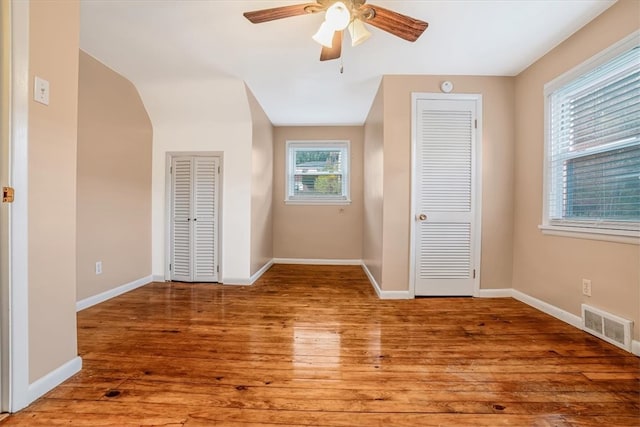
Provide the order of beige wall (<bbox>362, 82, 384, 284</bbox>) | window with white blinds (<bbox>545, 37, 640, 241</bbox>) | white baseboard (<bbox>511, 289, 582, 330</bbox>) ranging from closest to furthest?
window with white blinds (<bbox>545, 37, 640, 241</bbox>)
white baseboard (<bbox>511, 289, 582, 330</bbox>)
beige wall (<bbox>362, 82, 384, 284</bbox>)

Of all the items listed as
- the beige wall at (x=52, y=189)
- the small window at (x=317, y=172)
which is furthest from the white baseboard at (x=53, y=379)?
the small window at (x=317, y=172)

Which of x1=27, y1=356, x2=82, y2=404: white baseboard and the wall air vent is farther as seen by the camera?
the wall air vent

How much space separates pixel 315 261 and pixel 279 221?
0.98 meters

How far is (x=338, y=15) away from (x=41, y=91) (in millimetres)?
1639

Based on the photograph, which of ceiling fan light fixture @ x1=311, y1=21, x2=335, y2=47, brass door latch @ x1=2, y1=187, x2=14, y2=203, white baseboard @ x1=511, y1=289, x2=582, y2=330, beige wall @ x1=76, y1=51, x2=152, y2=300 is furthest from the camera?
beige wall @ x1=76, y1=51, x2=152, y2=300

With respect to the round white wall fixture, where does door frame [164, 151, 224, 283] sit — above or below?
below

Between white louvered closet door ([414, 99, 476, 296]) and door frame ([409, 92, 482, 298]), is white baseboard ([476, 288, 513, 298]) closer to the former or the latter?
white louvered closet door ([414, 99, 476, 296])

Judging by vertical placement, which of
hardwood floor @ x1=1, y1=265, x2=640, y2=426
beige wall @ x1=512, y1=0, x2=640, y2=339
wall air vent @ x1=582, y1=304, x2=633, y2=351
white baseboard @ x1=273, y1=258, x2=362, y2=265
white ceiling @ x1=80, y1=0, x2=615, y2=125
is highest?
white ceiling @ x1=80, y1=0, x2=615, y2=125

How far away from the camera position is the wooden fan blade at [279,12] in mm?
1635

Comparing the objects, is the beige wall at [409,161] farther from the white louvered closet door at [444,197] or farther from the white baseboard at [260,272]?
the white baseboard at [260,272]

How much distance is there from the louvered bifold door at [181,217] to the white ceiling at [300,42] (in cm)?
109

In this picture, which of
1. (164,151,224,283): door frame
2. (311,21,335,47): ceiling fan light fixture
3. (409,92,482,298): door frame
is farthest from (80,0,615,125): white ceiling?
(164,151,224,283): door frame

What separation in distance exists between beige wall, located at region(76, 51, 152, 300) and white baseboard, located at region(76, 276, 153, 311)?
44mm

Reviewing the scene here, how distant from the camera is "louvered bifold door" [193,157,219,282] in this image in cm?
357
